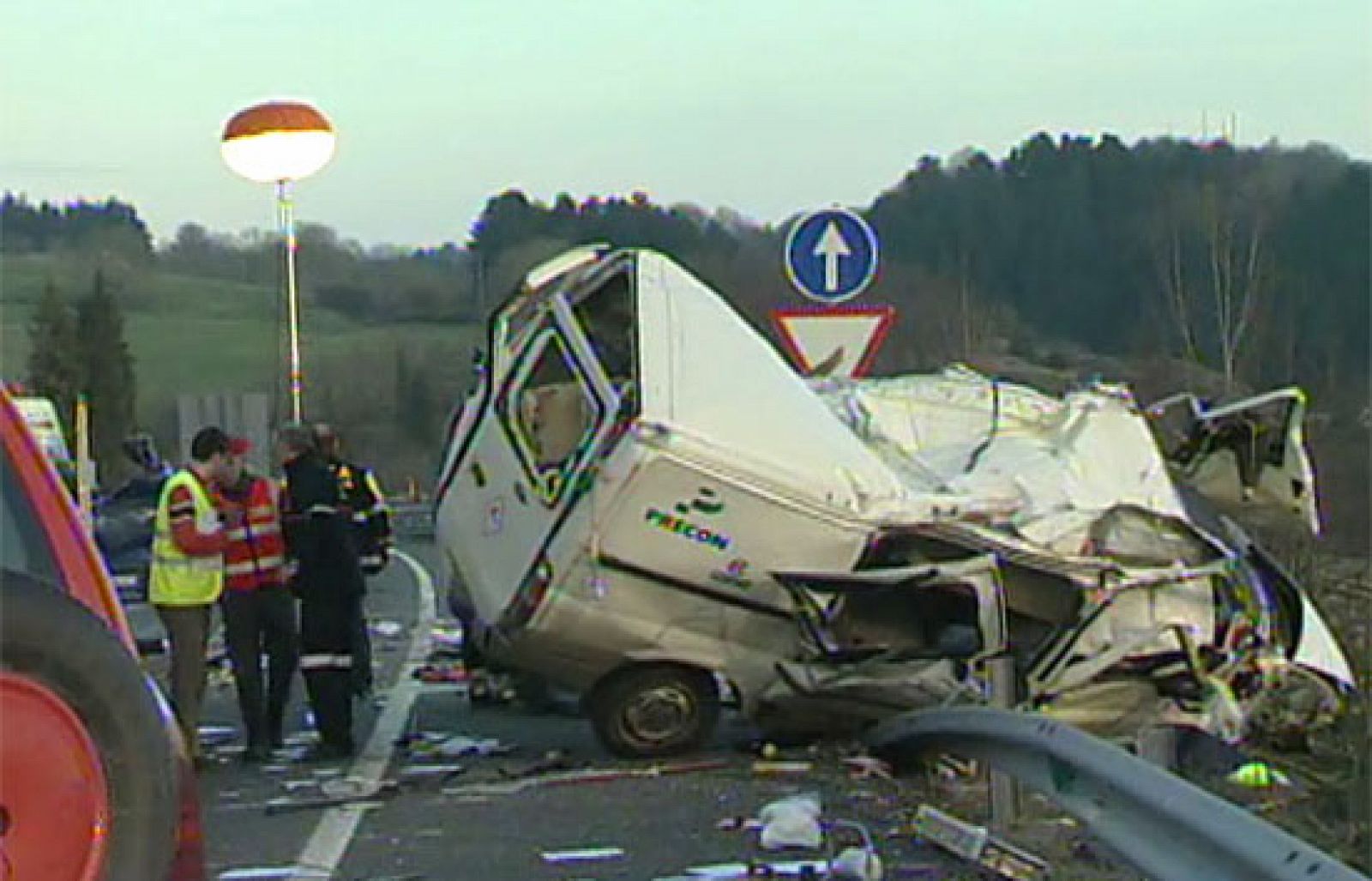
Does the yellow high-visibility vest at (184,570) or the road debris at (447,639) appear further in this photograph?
the road debris at (447,639)

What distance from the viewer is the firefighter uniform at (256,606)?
36.2ft

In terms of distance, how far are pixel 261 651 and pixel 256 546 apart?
0.58m

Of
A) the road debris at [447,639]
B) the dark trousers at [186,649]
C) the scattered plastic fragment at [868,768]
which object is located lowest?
the road debris at [447,639]

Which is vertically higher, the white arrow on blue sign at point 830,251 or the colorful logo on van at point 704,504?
the white arrow on blue sign at point 830,251

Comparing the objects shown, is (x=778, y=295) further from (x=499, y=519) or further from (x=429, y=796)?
(x=429, y=796)

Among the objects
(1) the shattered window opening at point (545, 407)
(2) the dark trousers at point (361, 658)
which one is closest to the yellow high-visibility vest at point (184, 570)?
(2) the dark trousers at point (361, 658)

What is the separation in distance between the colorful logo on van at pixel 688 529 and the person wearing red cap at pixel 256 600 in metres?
2.27

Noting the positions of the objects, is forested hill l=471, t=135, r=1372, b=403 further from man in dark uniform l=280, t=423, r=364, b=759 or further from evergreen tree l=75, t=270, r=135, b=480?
evergreen tree l=75, t=270, r=135, b=480

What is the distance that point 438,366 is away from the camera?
53.5m

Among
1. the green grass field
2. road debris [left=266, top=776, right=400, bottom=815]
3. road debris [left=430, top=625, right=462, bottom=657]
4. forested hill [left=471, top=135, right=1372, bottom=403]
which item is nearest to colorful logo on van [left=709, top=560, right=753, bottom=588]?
road debris [left=266, top=776, right=400, bottom=815]

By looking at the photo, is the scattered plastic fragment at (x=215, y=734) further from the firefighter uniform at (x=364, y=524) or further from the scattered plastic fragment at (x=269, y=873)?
the scattered plastic fragment at (x=269, y=873)

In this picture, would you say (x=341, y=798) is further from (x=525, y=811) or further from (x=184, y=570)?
(x=184, y=570)

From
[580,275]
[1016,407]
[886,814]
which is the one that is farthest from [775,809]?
[1016,407]

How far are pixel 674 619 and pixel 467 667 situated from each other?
122 inches
